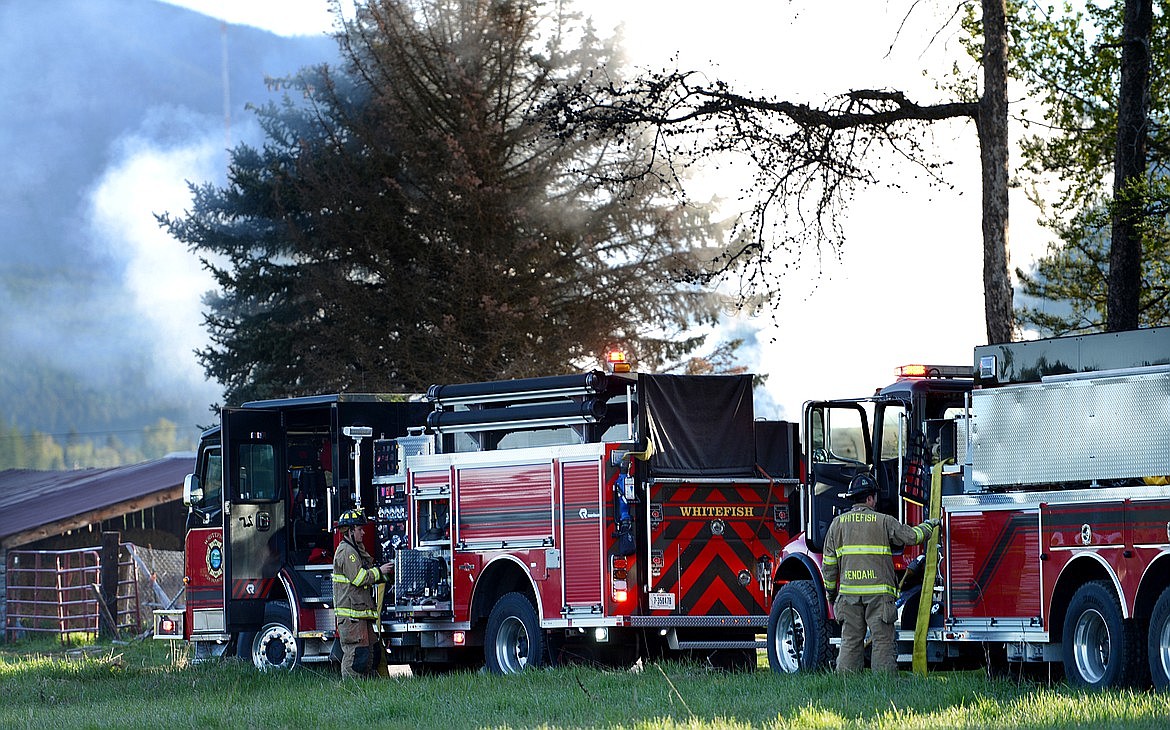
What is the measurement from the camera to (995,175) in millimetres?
18359

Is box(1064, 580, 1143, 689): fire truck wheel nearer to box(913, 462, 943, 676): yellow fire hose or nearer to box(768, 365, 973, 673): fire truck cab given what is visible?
box(913, 462, 943, 676): yellow fire hose

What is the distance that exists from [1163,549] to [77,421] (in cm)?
12599

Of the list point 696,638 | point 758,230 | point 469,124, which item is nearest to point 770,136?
point 758,230

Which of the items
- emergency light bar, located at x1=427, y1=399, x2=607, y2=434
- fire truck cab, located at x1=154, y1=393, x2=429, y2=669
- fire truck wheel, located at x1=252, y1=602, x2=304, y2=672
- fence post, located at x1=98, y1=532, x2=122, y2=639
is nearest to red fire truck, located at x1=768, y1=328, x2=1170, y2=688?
emergency light bar, located at x1=427, y1=399, x2=607, y2=434

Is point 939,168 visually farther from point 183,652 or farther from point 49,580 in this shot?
point 49,580

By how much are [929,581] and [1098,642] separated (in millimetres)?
1692

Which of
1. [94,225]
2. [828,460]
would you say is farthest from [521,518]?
[94,225]

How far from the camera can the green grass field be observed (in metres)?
9.69

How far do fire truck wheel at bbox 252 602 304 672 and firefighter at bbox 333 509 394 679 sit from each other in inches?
63.0

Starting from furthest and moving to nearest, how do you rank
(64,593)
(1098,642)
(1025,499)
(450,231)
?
1. (64,593)
2. (450,231)
3. (1025,499)
4. (1098,642)

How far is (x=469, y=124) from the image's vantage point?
29078 millimetres

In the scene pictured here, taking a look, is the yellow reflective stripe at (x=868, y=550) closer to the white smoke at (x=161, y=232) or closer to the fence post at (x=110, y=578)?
the fence post at (x=110, y=578)

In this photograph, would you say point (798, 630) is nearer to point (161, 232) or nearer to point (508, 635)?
point (508, 635)

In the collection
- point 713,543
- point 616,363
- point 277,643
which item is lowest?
point 277,643
